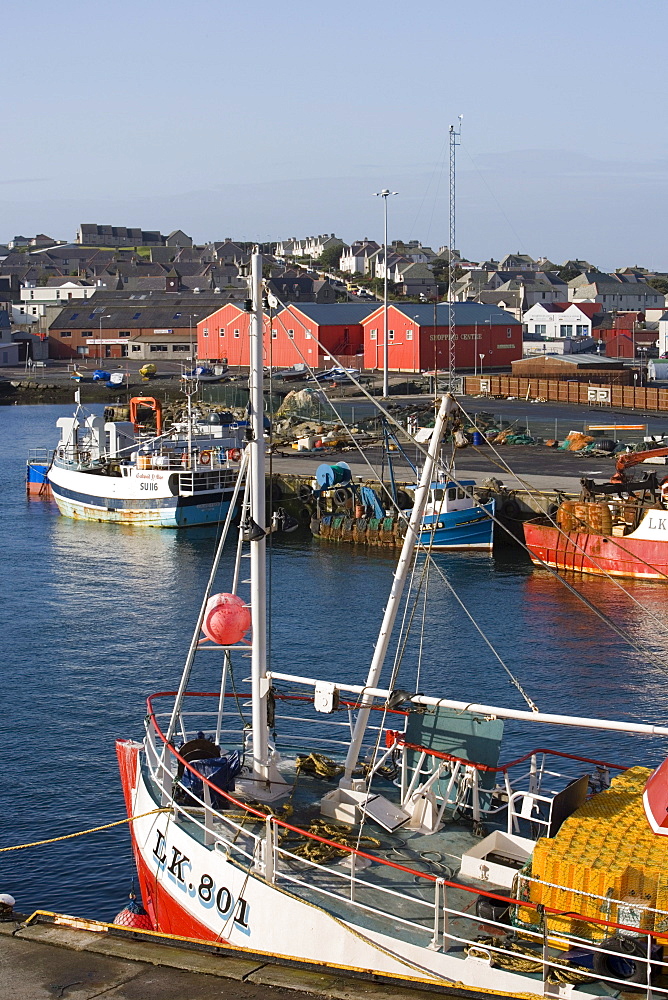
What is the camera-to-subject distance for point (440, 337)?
291 ft

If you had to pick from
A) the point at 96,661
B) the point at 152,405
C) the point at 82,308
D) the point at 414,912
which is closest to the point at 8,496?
the point at 152,405

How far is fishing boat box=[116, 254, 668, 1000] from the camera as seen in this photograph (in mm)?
10750

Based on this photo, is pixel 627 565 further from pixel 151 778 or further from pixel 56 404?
pixel 56 404

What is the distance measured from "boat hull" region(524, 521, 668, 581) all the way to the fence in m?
33.5

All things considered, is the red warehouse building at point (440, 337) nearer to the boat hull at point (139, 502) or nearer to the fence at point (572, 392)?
the fence at point (572, 392)

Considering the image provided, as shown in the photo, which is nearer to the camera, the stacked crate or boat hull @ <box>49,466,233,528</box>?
the stacked crate

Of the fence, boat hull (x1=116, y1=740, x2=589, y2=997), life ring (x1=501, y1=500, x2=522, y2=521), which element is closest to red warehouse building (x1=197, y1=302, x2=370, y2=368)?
the fence

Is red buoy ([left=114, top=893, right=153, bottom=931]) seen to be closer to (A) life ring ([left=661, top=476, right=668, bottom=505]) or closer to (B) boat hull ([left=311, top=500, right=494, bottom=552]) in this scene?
(B) boat hull ([left=311, top=500, right=494, bottom=552])

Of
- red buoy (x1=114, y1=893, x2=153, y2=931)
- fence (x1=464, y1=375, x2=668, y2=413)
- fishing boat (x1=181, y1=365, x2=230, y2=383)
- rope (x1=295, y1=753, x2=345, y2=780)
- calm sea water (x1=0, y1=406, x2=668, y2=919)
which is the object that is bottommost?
red buoy (x1=114, y1=893, x2=153, y2=931)

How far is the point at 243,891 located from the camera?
12508mm

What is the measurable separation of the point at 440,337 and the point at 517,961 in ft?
261

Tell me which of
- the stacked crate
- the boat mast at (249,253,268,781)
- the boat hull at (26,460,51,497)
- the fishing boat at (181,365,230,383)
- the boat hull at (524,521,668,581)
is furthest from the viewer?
the fishing boat at (181,365,230,383)

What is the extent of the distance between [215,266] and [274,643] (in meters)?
139

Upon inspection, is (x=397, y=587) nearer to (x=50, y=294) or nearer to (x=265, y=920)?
(x=265, y=920)
